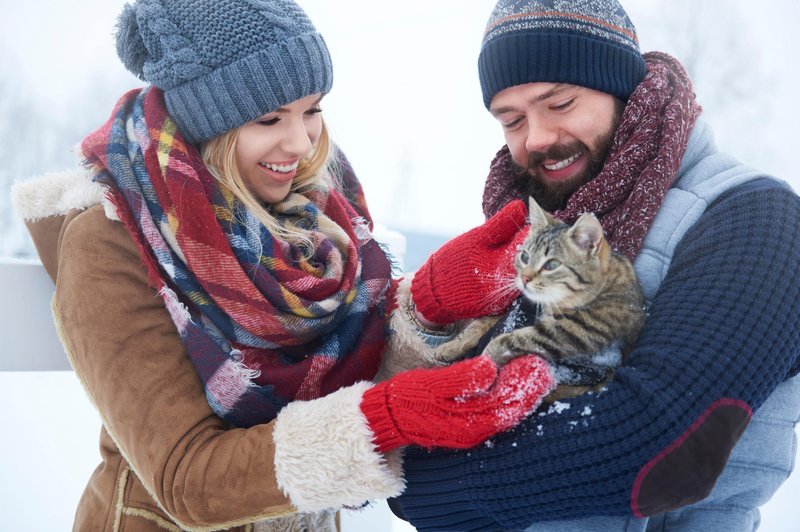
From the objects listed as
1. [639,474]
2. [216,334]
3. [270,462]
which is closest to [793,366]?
[639,474]

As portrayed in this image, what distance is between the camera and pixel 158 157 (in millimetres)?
1179

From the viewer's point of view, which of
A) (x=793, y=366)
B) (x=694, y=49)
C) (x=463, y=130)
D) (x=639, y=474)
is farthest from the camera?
(x=463, y=130)

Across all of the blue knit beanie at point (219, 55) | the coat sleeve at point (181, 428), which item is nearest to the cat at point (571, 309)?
the coat sleeve at point (181, 428)

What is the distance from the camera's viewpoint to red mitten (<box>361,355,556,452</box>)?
3.14 ft

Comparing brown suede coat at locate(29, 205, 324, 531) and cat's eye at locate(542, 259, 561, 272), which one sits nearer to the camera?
brown suede coat at locate(29, 205, 324, 531)

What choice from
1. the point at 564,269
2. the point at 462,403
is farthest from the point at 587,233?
the point at 462,403

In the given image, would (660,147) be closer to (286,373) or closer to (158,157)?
(286,373)

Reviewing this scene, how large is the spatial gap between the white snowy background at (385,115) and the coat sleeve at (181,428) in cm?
42

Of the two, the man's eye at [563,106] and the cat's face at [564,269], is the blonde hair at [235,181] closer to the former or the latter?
the cat's face at [564,269]

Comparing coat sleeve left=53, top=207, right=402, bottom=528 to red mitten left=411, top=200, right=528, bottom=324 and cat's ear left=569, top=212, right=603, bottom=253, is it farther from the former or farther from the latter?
cat's ear left=569, top=212, right=603, bottom=253

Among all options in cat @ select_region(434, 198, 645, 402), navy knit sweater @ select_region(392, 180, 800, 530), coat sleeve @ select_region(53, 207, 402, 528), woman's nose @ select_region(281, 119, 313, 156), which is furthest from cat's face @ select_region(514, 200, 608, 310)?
woman's nose @ select_region(281, 119, 313, 156)

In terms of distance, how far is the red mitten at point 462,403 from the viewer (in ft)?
3.14

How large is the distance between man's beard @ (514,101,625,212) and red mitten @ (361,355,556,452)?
2.02 ft

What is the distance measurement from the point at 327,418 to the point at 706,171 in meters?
0.95
